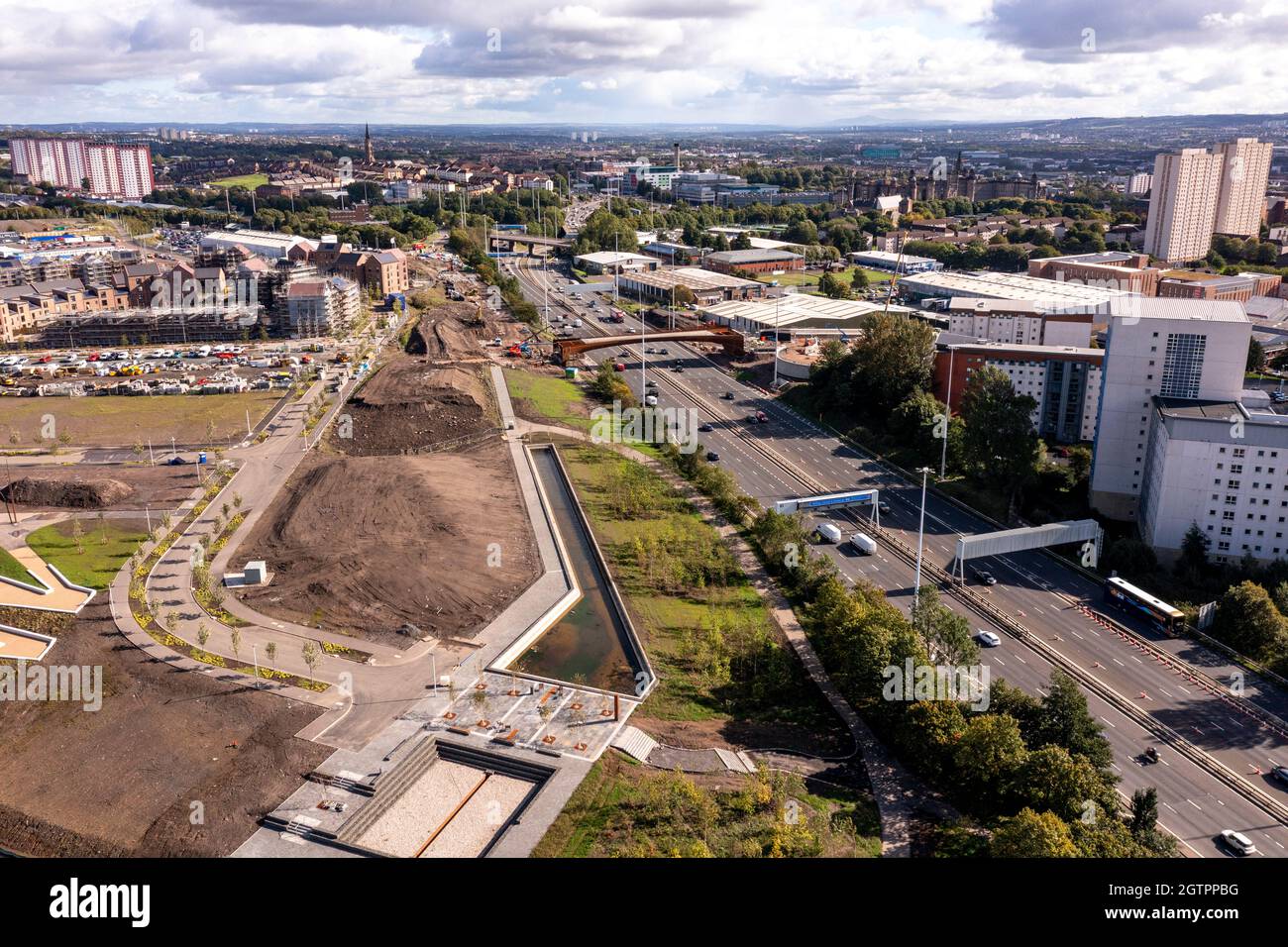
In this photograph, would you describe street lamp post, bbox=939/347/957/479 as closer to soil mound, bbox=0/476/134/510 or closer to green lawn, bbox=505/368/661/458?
green lawn, bbox=505/368/661/458

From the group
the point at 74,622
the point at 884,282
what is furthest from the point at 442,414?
the point at 884,282

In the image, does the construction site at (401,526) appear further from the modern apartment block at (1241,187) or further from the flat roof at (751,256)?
the modern apartment block at (1241,187)

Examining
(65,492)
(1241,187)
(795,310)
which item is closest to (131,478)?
(65,492)

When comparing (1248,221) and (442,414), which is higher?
(1248,221)

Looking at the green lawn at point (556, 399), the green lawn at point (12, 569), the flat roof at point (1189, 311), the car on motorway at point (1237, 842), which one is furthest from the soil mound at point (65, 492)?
the flat roof at point (1189, 311)

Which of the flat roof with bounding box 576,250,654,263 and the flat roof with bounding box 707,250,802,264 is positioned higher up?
the flat roof with bounding box 707,250,802,264

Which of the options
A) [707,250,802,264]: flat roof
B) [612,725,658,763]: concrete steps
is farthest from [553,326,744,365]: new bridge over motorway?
[612,725,658,763]: concrete steps
